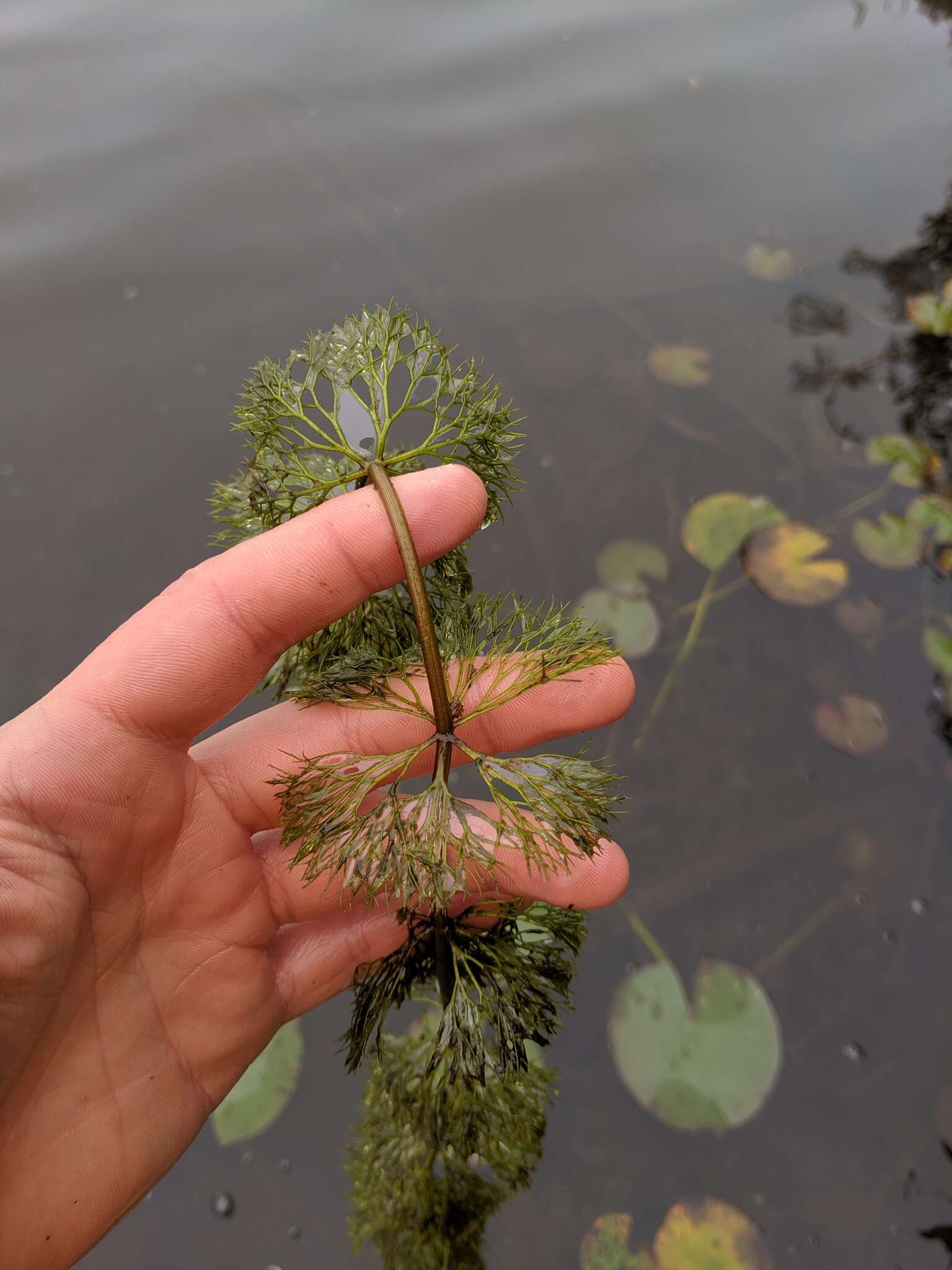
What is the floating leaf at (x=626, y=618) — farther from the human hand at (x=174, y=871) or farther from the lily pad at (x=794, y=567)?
the human hand at (x=174, y=871)

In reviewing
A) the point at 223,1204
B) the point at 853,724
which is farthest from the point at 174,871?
the point at 853,724

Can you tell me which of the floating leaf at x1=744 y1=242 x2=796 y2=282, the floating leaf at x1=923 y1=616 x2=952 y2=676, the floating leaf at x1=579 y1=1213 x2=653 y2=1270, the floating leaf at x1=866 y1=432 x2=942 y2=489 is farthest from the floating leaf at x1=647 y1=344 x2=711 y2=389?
the floating leaf at x1=579 y1=1213 x2=653 y2=1270

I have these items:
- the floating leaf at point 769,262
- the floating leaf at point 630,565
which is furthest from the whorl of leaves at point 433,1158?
the floating leaf at point 769,262

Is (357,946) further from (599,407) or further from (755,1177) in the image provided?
(599,407)

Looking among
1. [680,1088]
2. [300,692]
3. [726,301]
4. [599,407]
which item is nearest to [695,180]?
[726,301]

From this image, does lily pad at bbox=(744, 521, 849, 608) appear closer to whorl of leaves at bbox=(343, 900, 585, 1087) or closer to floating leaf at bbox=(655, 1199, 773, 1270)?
whorl of leaves at bbox=(343, 900, 585, 1087)

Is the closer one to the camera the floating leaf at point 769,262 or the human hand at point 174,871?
the human hand at point 174,871

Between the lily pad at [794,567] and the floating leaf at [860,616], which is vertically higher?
the lily pad at [794,567]
